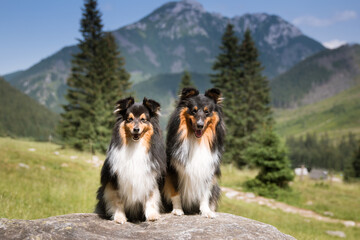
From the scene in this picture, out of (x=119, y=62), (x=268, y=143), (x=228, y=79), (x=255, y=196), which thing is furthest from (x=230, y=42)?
(x=255, y=196)

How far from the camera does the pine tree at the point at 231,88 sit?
2845 cm

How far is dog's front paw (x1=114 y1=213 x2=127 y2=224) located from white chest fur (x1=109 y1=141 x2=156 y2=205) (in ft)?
1.44

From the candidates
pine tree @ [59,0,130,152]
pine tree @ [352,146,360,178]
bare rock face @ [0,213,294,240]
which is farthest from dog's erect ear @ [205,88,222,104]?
pine tree @ [352,146,360,178]

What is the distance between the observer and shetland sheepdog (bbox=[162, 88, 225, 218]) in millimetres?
4898

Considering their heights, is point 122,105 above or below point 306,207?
above

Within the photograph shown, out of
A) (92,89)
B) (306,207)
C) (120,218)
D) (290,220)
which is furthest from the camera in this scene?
(92,89)

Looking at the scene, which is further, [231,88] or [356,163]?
[356,163]

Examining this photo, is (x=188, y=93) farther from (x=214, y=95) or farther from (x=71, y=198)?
(x=71, y=198)

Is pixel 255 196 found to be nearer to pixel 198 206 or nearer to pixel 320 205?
pixel 320 205

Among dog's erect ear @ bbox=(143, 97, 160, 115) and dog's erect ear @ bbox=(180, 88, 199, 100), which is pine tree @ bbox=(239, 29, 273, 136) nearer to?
dog's erect ear @ bbox=(180, 88, 199, 100)

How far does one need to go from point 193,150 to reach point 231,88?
27.0 m

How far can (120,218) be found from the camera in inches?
182

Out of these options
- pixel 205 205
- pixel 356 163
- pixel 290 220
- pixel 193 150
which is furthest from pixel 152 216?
pixel 356 163

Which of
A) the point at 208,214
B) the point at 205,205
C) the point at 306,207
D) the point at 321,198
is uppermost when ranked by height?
the point at 205,205
